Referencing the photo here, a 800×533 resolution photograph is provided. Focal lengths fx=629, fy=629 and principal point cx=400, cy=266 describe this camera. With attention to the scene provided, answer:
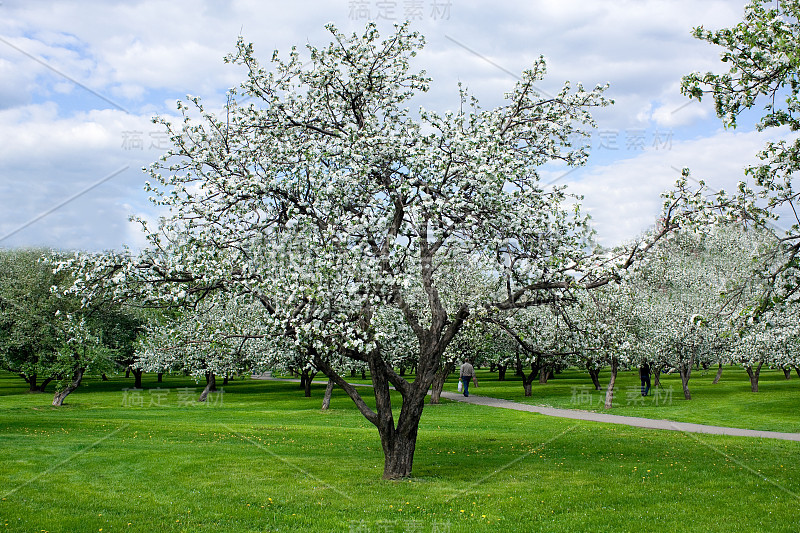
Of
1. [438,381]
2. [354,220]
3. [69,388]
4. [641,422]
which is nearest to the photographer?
[354,220]

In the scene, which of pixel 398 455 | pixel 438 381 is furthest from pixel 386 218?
pixel 438 381

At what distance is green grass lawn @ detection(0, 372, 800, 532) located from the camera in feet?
34.7

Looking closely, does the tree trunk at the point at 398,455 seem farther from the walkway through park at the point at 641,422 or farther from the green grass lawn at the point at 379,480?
the walkway through park at the point at 641,422

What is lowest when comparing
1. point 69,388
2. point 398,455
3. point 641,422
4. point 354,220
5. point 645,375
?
point 641,422

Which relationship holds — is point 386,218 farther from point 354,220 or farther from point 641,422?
point 641,422

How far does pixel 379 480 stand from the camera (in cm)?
1370

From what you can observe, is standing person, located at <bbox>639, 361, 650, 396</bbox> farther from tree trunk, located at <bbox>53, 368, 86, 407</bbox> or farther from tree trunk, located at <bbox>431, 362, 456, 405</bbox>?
tree trunk, located at <bbox>53, 368, 86, 407</bbox>

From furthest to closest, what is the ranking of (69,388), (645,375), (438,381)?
(645,375) < (438,381) < (69,388)

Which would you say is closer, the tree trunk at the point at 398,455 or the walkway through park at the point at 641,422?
the tree trunk at the point at 398,455

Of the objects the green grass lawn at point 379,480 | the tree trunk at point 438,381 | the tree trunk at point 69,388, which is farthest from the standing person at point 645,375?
the tree trunk at point 69,388

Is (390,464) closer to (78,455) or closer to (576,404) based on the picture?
(78,455)

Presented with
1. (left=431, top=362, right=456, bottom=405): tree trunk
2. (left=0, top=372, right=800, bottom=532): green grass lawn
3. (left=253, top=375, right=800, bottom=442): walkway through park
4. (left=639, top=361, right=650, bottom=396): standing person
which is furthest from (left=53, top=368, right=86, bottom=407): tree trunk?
(left=639, top=361, right=650, bottom=396): standing person

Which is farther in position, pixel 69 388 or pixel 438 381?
pixel 438 381

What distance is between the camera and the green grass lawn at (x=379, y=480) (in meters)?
10.6
